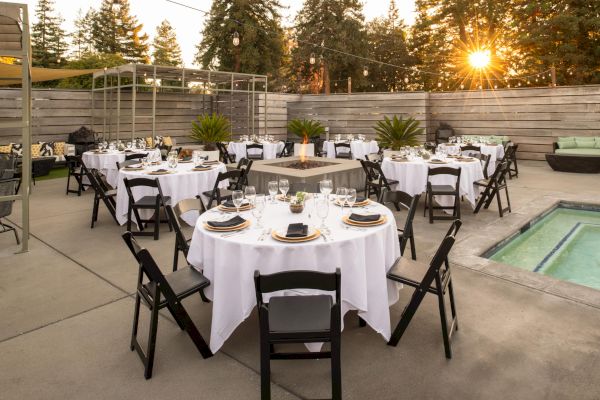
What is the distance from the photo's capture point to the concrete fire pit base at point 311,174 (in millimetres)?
6975

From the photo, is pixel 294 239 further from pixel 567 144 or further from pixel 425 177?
pixel 567 144

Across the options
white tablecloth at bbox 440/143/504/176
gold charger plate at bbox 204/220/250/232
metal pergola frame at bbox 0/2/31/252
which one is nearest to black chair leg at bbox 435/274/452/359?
gold charger plate at bbox 204/220/250/232

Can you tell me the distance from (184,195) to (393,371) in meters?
4.06

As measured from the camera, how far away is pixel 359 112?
50.5ft

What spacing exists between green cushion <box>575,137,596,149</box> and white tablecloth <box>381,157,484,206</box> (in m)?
6.38

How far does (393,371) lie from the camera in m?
2.39

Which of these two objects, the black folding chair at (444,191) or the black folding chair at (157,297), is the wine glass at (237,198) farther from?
the black folding chair at (444,191)

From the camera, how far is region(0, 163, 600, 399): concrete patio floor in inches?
88.6

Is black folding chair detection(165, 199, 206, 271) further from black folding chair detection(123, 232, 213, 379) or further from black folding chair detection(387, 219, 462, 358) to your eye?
black folding chair detection(387, 219, 462, 358)

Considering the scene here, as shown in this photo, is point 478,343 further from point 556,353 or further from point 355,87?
point 355,87

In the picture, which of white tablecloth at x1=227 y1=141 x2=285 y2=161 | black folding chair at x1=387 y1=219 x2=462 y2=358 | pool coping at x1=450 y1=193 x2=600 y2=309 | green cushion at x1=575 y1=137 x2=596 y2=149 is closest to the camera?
black folding chair at x1=387 y1=219 x2=462 y2=358

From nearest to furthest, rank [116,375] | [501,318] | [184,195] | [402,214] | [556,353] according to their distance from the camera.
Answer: [116,375]
[556,353]
[501,318]
[184,195]
[402,214]

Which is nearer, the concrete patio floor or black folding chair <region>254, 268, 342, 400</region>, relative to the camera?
black folding chair <region>254, 268, 342, 400</region>

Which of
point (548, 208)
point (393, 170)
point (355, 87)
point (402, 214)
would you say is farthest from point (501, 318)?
point (355, 87)
